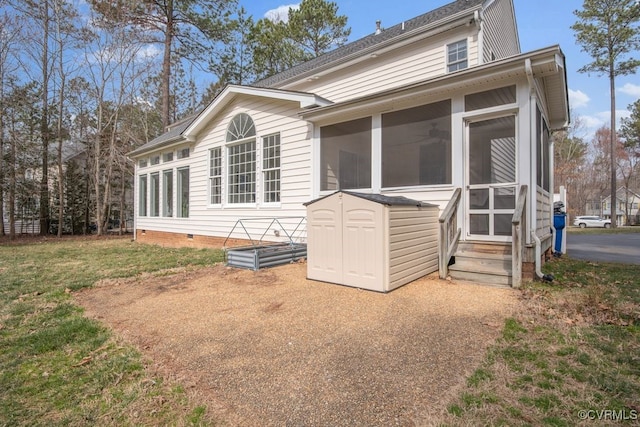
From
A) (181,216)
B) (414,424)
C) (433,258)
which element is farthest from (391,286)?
(181,216)

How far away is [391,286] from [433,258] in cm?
153

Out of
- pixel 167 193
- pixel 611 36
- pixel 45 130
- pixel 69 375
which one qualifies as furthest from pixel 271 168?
pixel 611 36

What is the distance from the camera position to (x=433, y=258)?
19.4 feet

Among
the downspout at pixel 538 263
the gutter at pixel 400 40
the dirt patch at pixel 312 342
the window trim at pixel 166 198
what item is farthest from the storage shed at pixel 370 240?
the window trim at pixel 166 198

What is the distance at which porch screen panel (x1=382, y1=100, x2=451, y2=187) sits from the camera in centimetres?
622

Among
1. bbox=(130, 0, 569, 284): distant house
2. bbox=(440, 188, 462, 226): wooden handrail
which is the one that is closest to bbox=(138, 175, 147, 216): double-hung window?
bbox=(130, 0, 569, 284): distant house

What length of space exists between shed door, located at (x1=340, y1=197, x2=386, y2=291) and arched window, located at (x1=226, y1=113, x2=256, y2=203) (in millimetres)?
5308

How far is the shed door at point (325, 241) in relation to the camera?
210 inches

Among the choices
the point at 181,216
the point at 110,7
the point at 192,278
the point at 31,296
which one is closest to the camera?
the point at 31,296

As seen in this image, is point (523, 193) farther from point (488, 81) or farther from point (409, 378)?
point (409, 378)

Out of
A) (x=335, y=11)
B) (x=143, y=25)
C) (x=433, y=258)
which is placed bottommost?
(x=433, y=258)

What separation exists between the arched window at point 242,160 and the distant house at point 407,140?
4 cm

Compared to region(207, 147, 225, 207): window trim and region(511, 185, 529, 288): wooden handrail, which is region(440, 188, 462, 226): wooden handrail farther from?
region(207, 147, 225, 207): window trim

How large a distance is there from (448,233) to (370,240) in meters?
1.55
